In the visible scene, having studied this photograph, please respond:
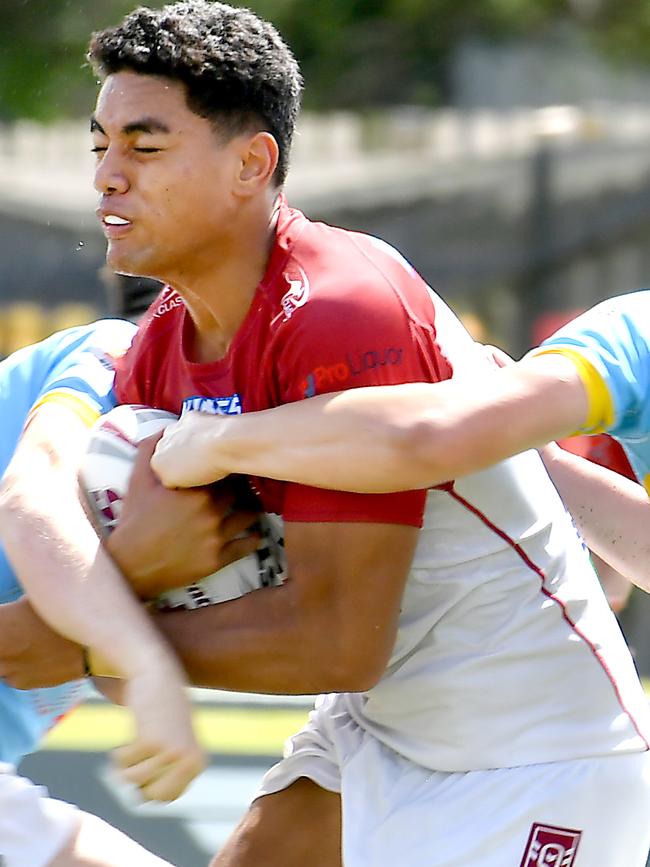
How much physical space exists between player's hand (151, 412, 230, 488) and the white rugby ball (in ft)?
0.30

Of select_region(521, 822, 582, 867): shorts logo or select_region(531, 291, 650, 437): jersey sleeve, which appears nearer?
select_region(531, 291, 650, 437): jersey sleeve

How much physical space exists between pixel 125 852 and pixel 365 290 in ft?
3.84

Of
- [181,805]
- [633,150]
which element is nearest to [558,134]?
[633,150]

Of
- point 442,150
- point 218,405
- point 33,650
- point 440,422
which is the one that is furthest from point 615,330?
point 442,150

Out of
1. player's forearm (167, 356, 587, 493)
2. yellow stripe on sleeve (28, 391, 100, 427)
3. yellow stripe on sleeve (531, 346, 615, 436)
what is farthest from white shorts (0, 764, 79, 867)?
yellow stripe on sleeve (531, 346, 615, 436)

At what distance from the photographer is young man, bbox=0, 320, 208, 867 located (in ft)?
7.69

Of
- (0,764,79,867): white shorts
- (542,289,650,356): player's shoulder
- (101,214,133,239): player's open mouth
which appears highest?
(101,214,133,239): player's open mouth

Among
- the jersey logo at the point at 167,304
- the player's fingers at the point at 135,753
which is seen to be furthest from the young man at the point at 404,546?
the player's fingers at the point at 135,753

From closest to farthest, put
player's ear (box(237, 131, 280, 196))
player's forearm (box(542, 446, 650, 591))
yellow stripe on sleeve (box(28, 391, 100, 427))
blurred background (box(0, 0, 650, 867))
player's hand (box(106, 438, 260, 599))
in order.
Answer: player's hand (box(106, 438, 260, 599)) < player's ear (box(237, 131, 280, 196)) < yellow stripe on sleeve (box(28, 391, 100, 427)) < player's forearm (box(542, 446, 650, 591)) < blurred background (box(0, 0, 650, 867))

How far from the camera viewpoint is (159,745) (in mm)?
2299

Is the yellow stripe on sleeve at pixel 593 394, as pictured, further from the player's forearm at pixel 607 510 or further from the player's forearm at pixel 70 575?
the player's forearm at pixel 70 575

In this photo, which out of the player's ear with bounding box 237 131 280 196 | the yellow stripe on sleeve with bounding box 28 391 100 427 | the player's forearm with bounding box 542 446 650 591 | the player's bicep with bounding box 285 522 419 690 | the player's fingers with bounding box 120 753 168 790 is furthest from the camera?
the player's forearm with bounding box 542 446 650 591

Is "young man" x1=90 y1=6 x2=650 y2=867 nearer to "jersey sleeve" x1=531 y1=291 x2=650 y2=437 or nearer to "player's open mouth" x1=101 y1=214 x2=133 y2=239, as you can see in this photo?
"player's open mouth" x1=101 y1=214 x2=133 y2=239

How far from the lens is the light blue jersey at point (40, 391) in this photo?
9.37 feet
